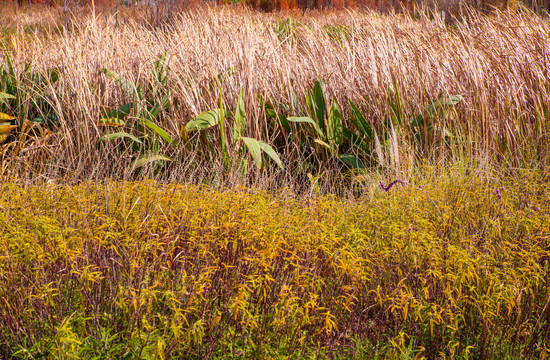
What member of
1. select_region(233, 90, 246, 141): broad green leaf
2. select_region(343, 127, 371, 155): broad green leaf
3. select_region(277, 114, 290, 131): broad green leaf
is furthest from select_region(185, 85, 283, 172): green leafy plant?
select_region(343, 127, 371, 155): broad green leaf

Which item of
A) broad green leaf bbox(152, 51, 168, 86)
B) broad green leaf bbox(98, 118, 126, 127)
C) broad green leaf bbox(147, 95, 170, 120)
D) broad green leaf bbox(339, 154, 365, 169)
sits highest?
broad green leaf bbox(152, 51, 168, 86)

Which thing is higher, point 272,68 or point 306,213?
point 272,68

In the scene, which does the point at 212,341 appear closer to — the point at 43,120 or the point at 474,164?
the point at 474,164

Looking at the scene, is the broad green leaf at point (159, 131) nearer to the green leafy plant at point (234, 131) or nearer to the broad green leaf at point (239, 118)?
the green leafy plant at point (234, 131)

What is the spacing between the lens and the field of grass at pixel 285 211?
1.41 metres

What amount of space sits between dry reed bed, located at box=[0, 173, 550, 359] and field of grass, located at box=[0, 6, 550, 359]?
0.01 metres

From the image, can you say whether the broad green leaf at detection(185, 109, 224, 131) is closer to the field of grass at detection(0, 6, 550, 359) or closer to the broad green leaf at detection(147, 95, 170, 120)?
the field of grass at detection(0, 6, 550, 359)

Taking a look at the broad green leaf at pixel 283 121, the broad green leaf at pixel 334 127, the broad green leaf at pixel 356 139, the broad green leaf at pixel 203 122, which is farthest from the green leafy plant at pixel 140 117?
the broad green leaf at pixel 356 139

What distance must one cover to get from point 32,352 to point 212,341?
476 mm

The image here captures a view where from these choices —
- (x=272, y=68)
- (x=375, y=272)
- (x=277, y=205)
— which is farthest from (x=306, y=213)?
(x=272, y=68)

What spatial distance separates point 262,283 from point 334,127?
Result: 5.37ft

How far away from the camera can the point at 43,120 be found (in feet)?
10.6

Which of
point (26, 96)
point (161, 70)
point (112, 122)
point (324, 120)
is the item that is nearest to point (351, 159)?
point (324, 120)

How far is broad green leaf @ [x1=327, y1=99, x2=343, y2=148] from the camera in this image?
Answer: 3043 millimetres
